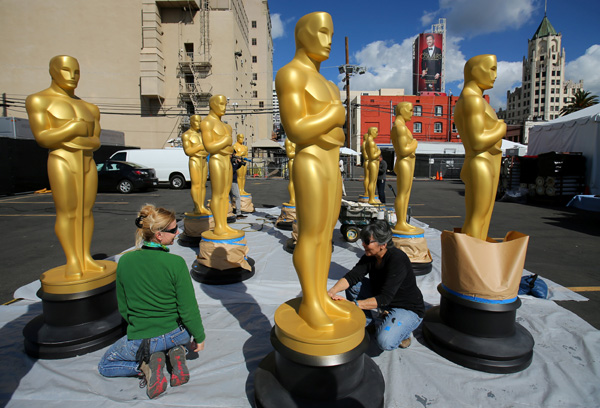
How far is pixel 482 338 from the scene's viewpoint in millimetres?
2814

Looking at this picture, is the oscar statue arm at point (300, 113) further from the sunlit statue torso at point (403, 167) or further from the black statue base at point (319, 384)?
the sunlit statue torso at point (403, 167)

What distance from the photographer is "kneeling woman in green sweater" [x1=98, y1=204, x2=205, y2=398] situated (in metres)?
2.30

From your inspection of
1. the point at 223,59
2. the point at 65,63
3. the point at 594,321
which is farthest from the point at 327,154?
the point at 223,59

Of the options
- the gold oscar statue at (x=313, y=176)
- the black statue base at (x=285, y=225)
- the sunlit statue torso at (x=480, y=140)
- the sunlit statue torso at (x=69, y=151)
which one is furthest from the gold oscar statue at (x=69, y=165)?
the black statue base at (x=285, y=225)

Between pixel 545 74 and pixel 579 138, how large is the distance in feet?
252

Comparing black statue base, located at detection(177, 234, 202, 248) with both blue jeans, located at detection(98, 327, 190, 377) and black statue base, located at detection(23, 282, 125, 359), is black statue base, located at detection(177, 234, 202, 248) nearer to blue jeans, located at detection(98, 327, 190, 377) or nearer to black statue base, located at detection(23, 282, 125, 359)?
black statue base, located at detection(23, 282, 125, 359)

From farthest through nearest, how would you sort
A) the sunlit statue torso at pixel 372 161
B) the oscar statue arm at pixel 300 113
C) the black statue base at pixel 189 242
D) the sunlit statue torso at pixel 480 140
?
the sunlit statue torso at pixel 372 161
the black statue base at pixel 189 242
the sunlit statue torso at pixel 480 140
the oscar statue arm at pixel 300 113

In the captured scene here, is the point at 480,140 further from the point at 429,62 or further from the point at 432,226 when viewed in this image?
the point at 429,62

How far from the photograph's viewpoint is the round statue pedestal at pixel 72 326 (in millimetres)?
2803

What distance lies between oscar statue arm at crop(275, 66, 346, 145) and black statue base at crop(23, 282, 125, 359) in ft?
8.27

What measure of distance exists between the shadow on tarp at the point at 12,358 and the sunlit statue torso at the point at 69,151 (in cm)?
74

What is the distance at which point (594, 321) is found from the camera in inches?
137

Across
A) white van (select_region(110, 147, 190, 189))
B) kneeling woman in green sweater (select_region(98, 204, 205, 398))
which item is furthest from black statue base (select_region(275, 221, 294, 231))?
white van (select_region(110, 147, 190, 189))

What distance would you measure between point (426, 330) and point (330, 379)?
144 cm
